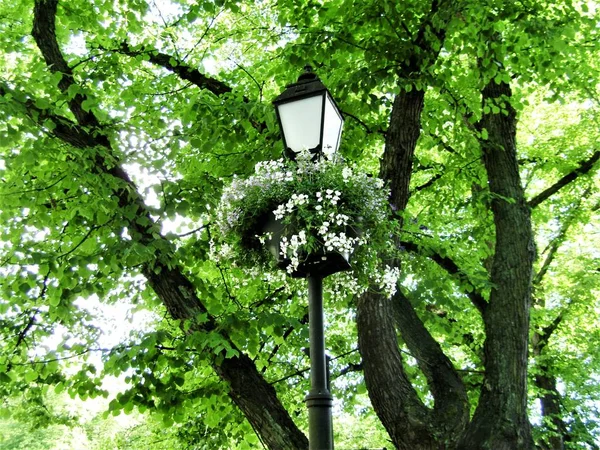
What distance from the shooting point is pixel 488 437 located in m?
5.12

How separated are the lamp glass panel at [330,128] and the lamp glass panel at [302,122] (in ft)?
0.18

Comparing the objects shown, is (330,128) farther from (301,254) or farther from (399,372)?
(399,372)

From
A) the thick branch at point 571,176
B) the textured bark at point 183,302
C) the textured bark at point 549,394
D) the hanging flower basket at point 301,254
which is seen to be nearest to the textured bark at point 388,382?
the textured bark at point 183,302

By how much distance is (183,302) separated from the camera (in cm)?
527

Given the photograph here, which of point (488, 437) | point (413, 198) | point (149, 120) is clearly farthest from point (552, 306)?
point (149, 120)

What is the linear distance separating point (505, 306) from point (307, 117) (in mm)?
3327

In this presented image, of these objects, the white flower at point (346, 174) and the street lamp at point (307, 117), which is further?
the street lamp at point (307, 117)

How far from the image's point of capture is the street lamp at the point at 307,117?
3689 mm

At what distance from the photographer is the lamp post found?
3268mm

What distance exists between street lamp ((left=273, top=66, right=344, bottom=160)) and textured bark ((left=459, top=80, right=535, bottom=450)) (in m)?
3.02

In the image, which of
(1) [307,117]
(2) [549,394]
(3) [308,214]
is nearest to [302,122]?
(1) [307,117]

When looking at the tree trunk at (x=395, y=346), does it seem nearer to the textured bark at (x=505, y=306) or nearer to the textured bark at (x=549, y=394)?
the textured bark at (x=505, y=306)

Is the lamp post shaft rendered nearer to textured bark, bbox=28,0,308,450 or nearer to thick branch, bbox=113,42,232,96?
textured bark, bbox=28,0,308,450

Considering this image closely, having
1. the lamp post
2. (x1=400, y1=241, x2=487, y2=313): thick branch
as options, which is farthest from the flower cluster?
(x1=400, y1=241, x2=487, y2=313): thick branch
